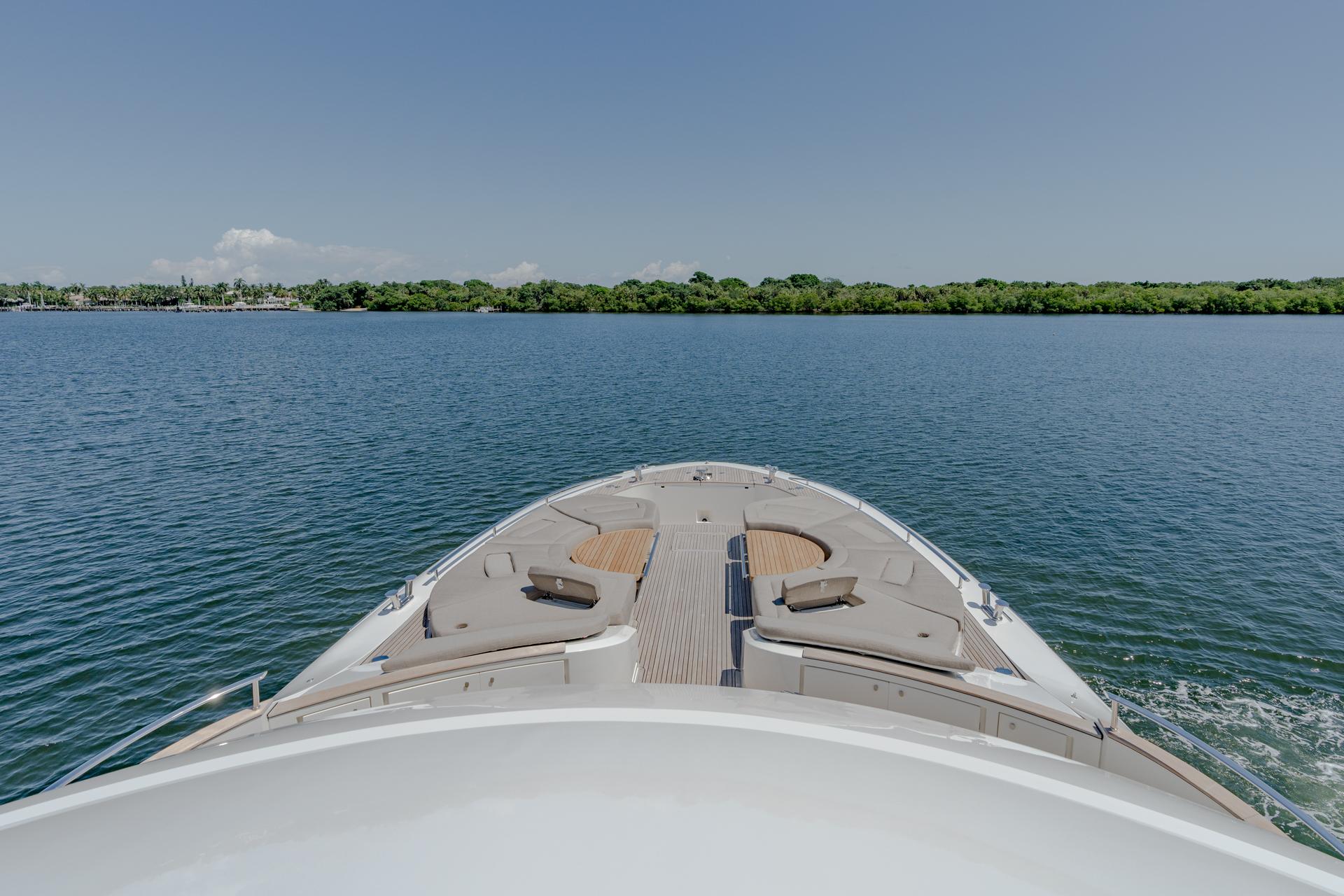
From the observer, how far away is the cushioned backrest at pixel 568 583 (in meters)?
7.66

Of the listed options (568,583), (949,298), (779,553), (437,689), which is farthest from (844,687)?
(949,298)

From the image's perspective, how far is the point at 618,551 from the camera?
9711 millimetres

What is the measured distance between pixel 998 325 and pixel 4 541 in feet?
378

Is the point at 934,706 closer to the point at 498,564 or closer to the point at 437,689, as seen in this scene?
the point at 437,689

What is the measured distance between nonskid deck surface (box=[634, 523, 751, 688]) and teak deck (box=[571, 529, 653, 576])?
1.37ft

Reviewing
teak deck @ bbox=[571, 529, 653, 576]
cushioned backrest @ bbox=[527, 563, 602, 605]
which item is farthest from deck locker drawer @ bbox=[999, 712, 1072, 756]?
teak deck @ bbox=[571, 529, 653, 576]

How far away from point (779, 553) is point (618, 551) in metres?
2.61

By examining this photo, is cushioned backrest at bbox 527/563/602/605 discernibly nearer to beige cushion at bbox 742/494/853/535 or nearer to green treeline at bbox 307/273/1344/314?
beige cushion at bbox 742/494/853/535

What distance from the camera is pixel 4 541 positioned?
49.4 ft

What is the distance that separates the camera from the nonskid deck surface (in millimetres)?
7414

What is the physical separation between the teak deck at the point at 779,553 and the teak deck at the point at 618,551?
1.72 meters

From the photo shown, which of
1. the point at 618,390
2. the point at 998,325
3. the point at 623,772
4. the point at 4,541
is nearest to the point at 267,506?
the point at 4,541

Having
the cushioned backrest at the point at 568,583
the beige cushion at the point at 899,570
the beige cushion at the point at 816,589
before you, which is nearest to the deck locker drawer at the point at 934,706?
the beige cushion at the point at 816,589

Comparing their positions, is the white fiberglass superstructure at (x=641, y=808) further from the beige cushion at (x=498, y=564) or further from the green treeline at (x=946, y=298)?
the green treeline at (x=946, y=298)
